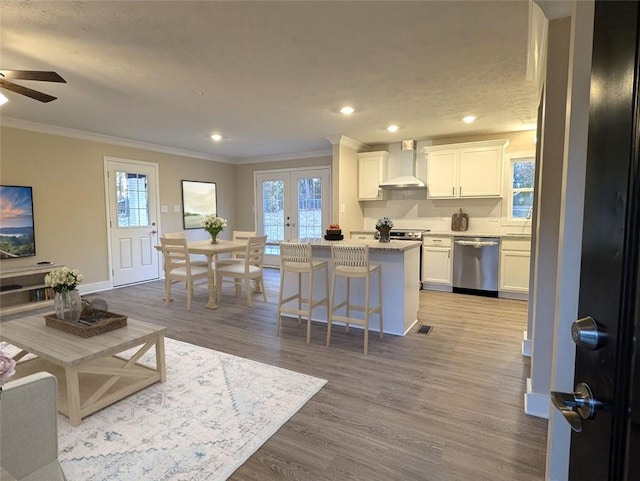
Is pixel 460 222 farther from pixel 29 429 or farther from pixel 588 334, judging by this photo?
pixel 29 429

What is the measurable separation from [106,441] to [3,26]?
2697 mm

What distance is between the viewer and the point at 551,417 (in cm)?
140

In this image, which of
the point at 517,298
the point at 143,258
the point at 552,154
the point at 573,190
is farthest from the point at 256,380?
the point at 143,258

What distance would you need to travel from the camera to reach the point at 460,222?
577cm

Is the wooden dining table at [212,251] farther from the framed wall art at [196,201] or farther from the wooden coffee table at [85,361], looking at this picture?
the framed wall art at [196,201]

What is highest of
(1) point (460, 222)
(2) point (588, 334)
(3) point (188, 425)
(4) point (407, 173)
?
(4) point (407, 173)

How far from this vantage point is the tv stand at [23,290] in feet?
14.1

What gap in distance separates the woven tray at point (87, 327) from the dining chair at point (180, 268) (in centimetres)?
193

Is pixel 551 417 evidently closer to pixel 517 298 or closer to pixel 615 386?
pixel 615 386

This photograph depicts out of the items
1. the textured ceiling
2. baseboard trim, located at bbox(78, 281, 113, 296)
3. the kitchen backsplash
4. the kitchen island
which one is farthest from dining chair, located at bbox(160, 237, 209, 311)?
the kitchen backsplash

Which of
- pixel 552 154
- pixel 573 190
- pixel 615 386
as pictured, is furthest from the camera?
pixel 552 154

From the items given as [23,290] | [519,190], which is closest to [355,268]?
[519,190]

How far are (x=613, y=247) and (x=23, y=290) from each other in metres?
5.82

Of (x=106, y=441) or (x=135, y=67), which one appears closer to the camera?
(x=106, y=441)
